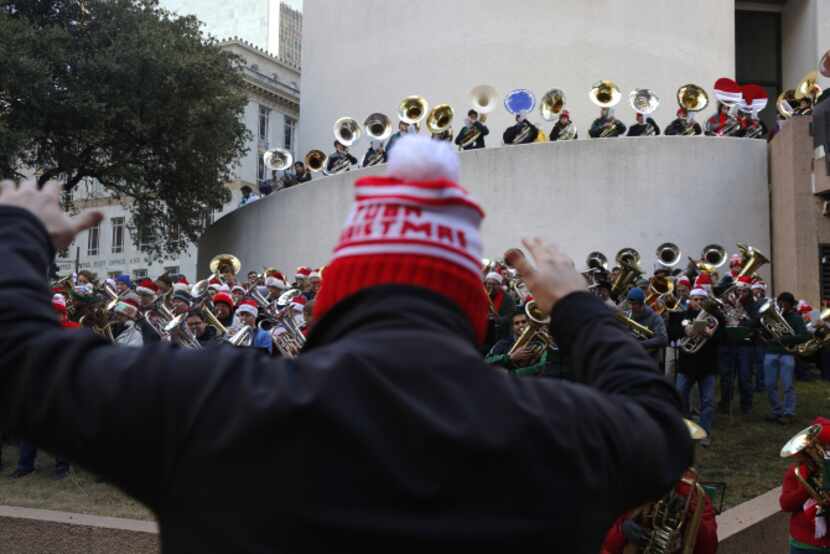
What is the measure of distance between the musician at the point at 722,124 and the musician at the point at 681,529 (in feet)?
57.4

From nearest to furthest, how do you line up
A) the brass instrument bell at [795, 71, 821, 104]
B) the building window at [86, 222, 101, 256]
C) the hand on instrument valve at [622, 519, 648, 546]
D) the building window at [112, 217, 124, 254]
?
the hand on instrument valve at [622, 519, 648, 546], the brass instrument bell at [795, 71, 821, 104], the building window at [112, 217, 124, 254], the building window at [86, 222, 101, 256]

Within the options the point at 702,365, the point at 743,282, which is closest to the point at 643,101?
the point at 743,282

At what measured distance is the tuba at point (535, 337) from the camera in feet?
35.5

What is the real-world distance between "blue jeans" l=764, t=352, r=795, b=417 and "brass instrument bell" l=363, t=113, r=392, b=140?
15710 millimetres

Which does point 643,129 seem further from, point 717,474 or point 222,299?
point 717,474

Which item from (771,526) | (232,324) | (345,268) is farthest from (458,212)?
(232,324)

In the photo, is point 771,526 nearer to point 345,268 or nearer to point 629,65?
point 345,268

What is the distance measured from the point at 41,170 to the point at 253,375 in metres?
27.5

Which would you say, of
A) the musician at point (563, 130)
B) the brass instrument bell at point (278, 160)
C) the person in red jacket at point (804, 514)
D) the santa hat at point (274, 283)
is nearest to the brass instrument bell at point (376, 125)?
the brass instrument bell at point (278, 160)

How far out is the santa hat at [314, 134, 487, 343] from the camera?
5.83 feet

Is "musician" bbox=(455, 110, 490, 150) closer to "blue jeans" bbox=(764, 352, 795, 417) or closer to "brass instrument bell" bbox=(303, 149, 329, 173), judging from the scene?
"brass instrument bell" bbox=(303, 149, 329, 173)

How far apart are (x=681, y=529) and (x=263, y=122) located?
54.3 m

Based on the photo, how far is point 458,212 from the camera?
1864 mm

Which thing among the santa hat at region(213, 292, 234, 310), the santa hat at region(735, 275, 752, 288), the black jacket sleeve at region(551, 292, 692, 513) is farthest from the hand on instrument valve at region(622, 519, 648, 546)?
the santa hat at region(735, 275, 752, 288)
